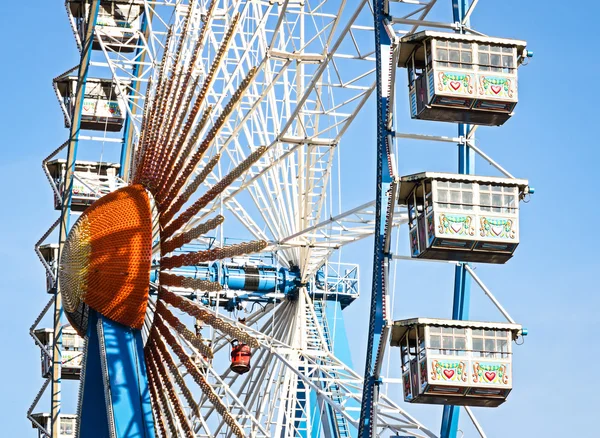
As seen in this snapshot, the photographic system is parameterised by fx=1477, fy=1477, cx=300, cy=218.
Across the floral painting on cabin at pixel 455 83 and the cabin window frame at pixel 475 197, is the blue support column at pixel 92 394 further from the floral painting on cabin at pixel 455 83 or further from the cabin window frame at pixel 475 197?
the floral painting on cabin at pixel 455 83

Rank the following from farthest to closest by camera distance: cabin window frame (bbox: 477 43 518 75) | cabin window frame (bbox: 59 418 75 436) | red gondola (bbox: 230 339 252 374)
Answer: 1. cabin window frame (bbox: 59 418 75 436)
2. red gondola (bbox: 230 339 252 374)
3. cabin window frame (bbox: 477 43 518 75)

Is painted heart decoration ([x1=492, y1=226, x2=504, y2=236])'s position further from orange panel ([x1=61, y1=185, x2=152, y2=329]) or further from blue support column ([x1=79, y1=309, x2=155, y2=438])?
blue support column ([x1=79, y1=309, x2=155, y2=438])

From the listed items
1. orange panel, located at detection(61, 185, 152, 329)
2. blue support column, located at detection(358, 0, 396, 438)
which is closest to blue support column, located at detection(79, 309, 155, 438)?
orange panel, located at detection(61, 185, 152, 329)

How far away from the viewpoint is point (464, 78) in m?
20.7

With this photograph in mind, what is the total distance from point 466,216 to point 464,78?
1934mm

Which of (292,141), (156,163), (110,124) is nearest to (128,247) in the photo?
(156,163)

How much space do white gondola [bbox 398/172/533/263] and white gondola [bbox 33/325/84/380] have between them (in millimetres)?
16196

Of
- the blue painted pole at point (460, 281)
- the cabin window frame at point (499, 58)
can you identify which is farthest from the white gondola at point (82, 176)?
the cabin window frame at point (499, 58)

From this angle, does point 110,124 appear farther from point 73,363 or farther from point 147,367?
point 147,367

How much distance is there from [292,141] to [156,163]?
2.48m

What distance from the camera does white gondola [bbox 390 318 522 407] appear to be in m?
20.2

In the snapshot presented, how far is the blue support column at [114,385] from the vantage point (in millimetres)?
24156

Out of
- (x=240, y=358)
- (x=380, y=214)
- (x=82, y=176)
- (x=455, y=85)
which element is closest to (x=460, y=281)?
(x=380, y=214)

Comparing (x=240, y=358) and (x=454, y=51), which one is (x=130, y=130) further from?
(x=454, y=51)
